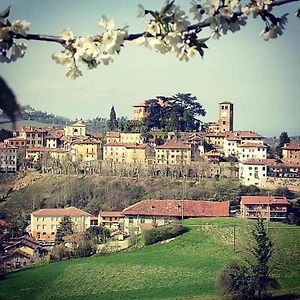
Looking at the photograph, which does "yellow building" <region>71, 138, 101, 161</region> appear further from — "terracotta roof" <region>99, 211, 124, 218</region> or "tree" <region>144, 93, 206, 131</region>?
"terracotta roof" <region>99, 211, 124, 218</region>

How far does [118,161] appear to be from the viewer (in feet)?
13.5

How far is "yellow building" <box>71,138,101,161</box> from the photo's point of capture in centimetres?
398

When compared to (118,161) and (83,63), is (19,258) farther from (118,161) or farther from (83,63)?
(83,63)

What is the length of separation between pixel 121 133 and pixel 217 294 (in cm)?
170

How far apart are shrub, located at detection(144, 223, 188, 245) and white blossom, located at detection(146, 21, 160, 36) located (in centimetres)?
239

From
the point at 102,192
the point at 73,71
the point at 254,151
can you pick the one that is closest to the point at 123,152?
the point at 102,192

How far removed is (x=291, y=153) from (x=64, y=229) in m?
1.37

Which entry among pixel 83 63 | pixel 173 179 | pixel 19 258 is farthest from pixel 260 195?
pixel 83 63

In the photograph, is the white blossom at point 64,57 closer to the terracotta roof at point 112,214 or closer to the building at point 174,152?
the terracotta roof at point 112,214

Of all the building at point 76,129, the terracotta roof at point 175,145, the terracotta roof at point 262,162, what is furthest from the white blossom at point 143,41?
the terracotta roof at point 175,145

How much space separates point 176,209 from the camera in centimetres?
312

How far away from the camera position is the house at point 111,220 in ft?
10.1

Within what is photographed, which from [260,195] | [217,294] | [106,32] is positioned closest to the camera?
[106,32]

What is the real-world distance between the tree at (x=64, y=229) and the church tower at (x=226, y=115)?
37.1 inches
